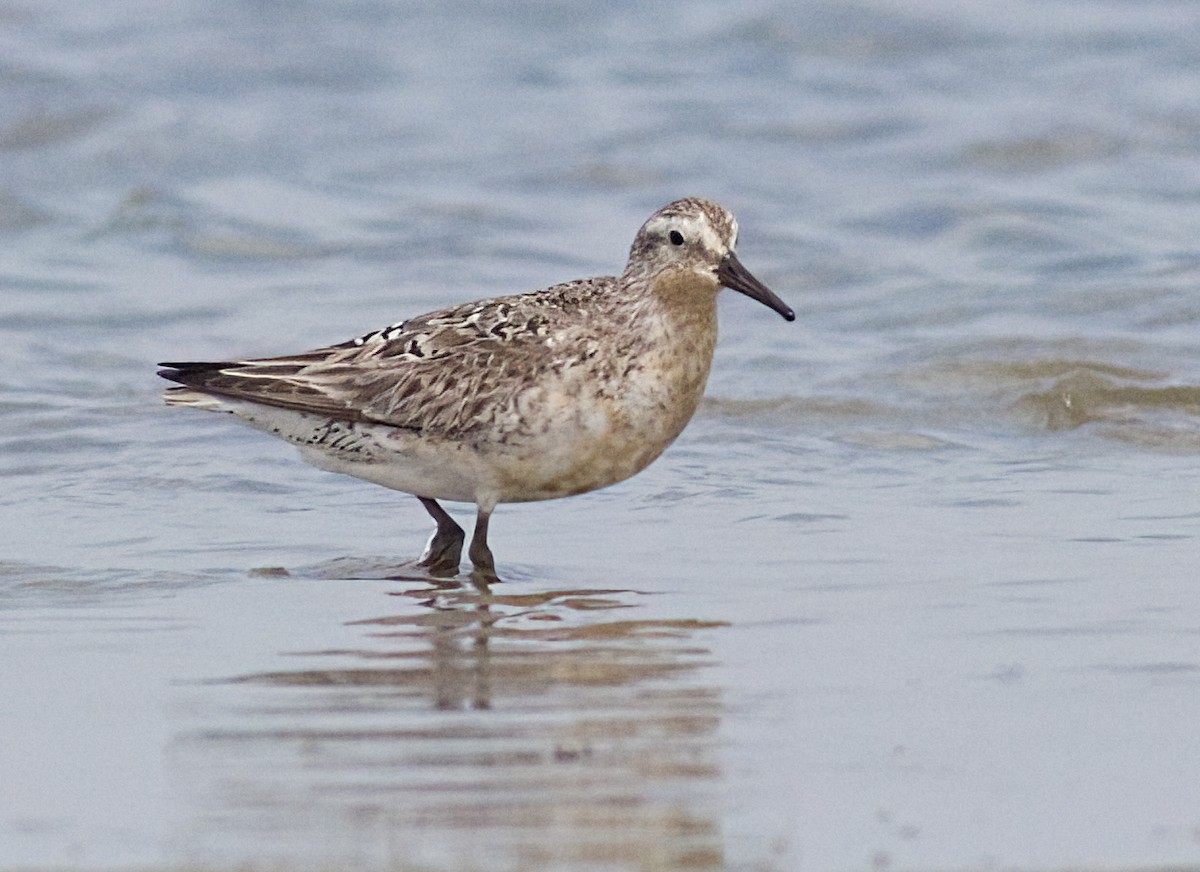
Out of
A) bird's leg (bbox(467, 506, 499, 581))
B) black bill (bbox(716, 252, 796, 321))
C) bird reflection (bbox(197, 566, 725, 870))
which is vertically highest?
black bill (bbox(716, 252, 796, 321))

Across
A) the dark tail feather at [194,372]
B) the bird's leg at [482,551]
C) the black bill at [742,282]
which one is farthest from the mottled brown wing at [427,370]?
the black bill at [742,282]

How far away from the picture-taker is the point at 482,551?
26.6 ft

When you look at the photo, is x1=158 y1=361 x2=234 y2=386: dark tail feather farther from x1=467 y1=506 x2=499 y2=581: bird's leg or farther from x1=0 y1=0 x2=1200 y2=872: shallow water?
x1=467 y1=506 x2=499 y2=581: bird's leg

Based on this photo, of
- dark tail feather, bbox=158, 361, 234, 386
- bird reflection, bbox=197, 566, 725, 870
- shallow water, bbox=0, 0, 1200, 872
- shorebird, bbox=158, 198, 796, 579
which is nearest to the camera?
bird reflection, bbox=197, 566, 725, 870

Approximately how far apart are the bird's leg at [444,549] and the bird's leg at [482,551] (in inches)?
1.3

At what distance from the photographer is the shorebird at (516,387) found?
26.0 feet

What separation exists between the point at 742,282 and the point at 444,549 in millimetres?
1608

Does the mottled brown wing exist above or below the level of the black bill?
below

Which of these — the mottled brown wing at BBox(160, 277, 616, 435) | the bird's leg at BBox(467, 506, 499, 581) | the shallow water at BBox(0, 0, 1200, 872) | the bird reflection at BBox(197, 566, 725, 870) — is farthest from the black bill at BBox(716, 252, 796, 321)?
the bird reflection at BBox(197, 566, 725, 870)

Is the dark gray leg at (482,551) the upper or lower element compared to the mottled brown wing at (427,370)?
lower

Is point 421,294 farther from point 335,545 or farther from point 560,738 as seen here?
point 560,738

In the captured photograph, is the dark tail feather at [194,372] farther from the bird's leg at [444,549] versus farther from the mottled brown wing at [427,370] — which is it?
the bird's leg at [444,549]

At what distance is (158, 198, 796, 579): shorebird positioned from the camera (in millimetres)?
7918

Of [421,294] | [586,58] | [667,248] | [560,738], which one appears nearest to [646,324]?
[667,248]
